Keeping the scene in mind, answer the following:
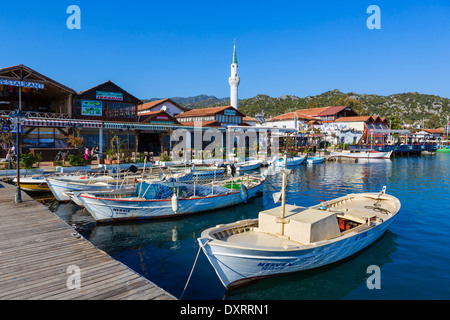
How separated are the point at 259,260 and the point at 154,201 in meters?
9.09

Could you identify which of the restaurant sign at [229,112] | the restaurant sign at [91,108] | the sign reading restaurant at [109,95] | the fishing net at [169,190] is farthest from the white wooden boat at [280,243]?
the restaurant sign at [229,112]

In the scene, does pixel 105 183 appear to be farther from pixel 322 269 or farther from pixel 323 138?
pixel 323 138

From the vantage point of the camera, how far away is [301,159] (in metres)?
49.1

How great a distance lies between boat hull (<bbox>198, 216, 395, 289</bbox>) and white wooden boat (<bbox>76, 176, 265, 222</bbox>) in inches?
292

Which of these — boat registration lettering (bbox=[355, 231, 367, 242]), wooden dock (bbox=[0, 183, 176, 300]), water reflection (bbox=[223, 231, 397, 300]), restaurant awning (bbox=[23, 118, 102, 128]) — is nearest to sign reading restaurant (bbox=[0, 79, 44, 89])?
restaurant awning (bbox=[23, 118, 102, 128])

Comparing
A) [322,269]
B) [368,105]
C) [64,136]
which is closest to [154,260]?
[322,269]

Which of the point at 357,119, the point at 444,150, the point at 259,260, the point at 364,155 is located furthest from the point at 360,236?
the point at 444,150

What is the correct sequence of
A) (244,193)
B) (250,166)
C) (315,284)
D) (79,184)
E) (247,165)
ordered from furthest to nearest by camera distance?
1. (250,166)
2. (247,165)
3. (244,193)
4. (79,184)
5. (315,284)

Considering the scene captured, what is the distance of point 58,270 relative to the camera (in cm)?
827

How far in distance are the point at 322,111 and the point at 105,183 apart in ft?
230

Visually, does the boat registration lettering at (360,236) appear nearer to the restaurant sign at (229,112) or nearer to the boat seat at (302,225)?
the boat seat at (302,225)

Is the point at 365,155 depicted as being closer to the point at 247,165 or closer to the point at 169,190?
the point at 247,165

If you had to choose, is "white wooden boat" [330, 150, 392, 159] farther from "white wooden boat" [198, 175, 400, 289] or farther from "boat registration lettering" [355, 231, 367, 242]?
"boat registration lettering" [355, 231, 367, 242]

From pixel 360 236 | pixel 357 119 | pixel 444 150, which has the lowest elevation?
pixel 360 236
